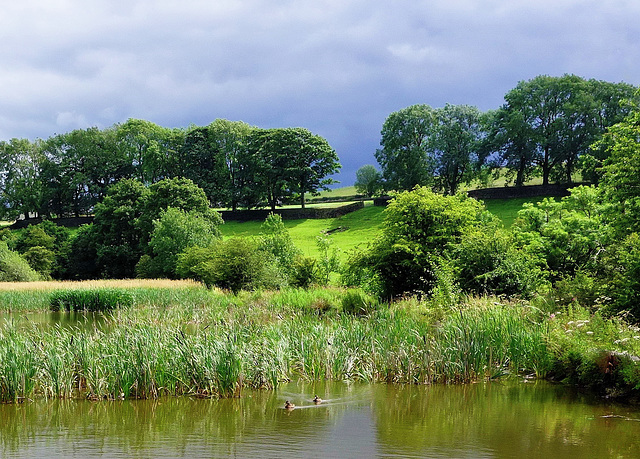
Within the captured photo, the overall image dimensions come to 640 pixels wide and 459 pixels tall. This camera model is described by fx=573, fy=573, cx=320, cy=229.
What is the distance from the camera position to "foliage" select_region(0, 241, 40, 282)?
4309 cm

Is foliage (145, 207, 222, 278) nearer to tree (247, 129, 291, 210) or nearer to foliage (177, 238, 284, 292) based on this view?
foliage (177, 238, 284, 292)

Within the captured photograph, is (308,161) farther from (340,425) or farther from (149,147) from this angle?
(340,425)

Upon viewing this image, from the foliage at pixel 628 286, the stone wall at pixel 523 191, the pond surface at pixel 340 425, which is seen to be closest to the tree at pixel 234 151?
the stone wall at pixel 523 191

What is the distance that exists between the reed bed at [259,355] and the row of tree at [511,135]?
4098 cm

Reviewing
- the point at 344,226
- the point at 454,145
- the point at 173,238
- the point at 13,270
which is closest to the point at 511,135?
the point at 454,145

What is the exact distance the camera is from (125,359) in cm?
1138

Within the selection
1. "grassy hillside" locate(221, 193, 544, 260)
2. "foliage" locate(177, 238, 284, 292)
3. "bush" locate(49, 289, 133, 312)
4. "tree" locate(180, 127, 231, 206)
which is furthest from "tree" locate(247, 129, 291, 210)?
"bush" locate(49, 289, 133, 312)

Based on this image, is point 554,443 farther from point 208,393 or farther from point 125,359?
point 125,359

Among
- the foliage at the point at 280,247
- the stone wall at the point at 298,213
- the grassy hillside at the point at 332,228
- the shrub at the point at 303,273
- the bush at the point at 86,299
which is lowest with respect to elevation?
the bush at the point at 86,299

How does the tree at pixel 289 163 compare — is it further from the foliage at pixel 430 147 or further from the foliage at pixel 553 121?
the foliage at pixel 553 121

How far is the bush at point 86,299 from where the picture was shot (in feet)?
104

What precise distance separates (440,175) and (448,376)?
5451cm

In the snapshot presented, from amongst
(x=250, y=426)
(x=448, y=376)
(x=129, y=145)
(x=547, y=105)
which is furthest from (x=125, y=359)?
(x=129, y=145)

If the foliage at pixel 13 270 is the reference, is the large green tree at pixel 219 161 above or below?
above
